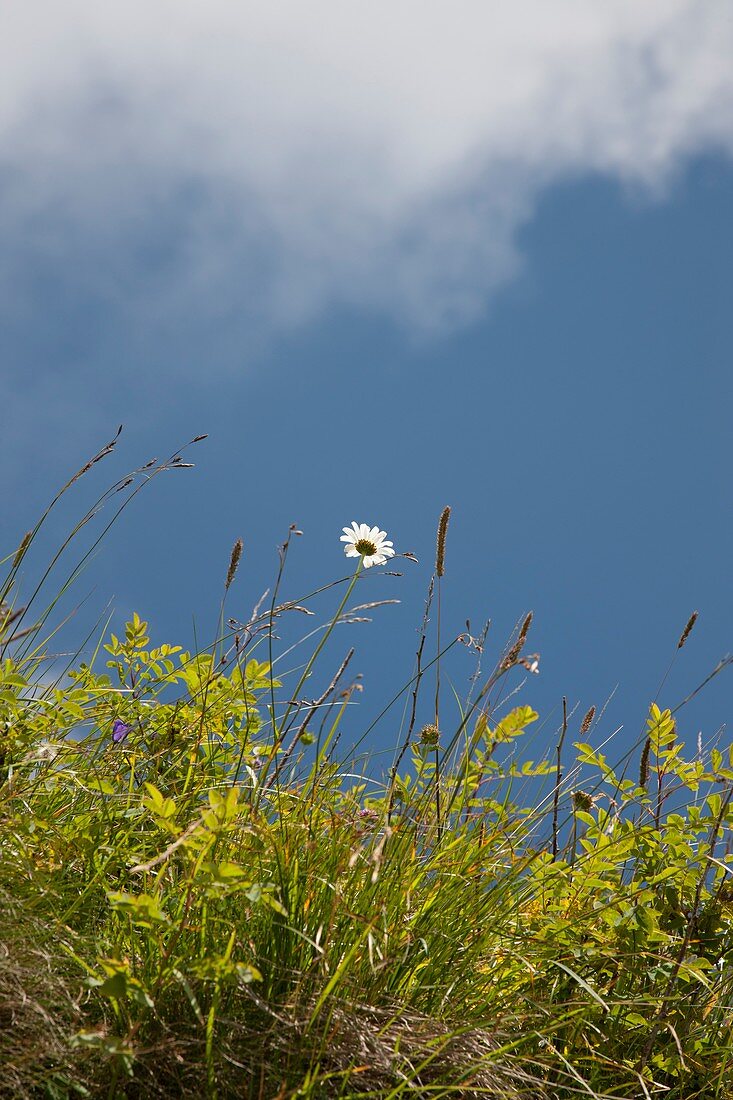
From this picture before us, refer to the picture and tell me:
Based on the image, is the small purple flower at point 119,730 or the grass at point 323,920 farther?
the small purple flower at point 119,730

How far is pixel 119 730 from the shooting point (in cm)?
321

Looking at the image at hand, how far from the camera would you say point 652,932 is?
2562 mm

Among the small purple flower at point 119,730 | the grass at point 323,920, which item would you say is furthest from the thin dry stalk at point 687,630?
the small purple flower at point 119,730

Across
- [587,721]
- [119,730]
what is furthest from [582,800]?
[119,730]

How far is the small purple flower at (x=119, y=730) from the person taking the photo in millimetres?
3188

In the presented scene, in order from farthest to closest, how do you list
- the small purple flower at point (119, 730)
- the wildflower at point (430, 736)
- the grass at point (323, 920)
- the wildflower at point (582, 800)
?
the small purple flower at point (119, 730) < the wildflower at point (430, 736) < the wildflower at point (582, 800) < the grass at point (323, 920)

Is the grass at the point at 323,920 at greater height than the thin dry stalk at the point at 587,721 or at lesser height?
lesser

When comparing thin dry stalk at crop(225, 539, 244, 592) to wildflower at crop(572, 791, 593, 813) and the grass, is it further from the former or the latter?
wildflower at crop(572, 791, 593, 813)

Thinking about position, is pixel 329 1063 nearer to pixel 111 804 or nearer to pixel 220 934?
pixel 220 934

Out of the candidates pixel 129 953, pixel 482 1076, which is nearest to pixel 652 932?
pixel 482 1076

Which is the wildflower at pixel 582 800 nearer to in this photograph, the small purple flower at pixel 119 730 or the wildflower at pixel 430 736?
the wildflower at pixel 430 736

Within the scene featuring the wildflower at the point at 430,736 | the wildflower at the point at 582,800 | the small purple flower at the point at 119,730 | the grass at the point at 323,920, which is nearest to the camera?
the grass at the point at 323,920

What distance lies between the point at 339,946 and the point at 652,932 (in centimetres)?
92

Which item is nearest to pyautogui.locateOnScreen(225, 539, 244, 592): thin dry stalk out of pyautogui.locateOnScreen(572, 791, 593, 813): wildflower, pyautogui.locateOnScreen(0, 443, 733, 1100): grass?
pyautogui.locateOnScreen(0, 443, 733, 1100): grass
